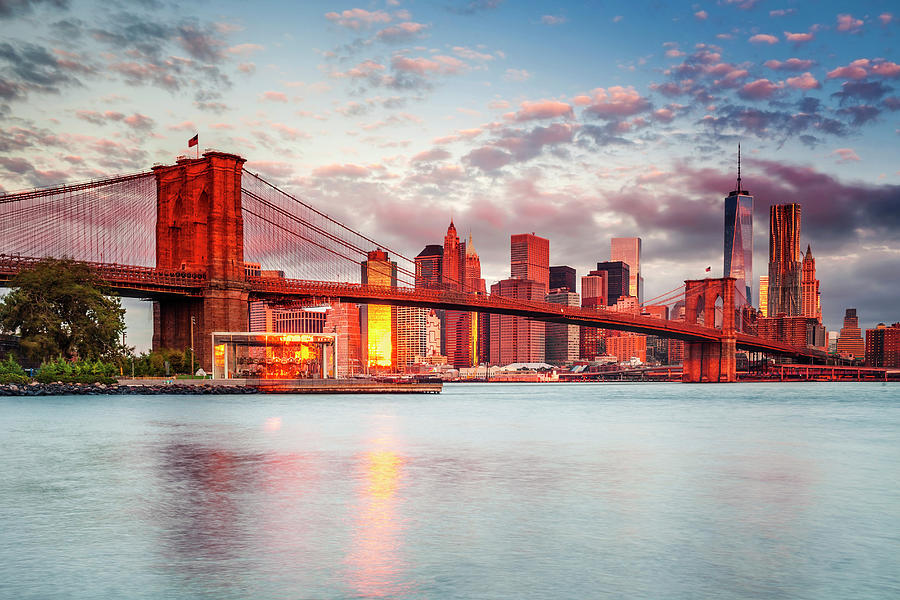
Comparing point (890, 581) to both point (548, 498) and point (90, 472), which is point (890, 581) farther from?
point (90, 472)

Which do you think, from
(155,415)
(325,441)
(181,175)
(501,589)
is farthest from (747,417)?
(181,175)

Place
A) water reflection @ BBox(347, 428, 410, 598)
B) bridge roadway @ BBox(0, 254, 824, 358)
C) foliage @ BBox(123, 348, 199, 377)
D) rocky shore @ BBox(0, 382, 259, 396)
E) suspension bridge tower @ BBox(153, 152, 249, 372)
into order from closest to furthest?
water reflection @ BBox(347, 428, 410, 598) < rocky shore @ BBox(0, 382, 259, 396) < bridge roadway @ BBox(0, 254, 824, 358) < foliage @ BBox(123, 348, 199, 377) < suspension bridge tower @ BBox(153, 152, 249, 372)

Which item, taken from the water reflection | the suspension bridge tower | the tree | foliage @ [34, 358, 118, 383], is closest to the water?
the water reflection

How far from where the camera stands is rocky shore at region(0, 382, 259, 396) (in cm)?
5292

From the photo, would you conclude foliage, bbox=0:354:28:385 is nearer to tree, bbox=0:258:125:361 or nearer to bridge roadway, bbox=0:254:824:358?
tree, bbox=0:258:125:361

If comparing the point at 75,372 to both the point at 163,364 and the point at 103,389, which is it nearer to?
the point at 103,389

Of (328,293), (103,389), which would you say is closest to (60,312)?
(103,389)

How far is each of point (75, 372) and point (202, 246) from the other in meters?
16.2

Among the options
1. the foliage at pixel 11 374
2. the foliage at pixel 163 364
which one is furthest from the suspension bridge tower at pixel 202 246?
the foliage at pixel 11 374

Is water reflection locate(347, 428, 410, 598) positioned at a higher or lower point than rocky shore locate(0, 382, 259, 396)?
higher

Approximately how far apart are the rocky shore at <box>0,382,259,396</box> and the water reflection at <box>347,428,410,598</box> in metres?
42.3

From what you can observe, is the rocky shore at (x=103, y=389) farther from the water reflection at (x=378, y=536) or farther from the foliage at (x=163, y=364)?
the water reflection at (x=378, y=536)

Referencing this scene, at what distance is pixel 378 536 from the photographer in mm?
11062

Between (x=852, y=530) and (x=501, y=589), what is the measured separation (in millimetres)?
6477
